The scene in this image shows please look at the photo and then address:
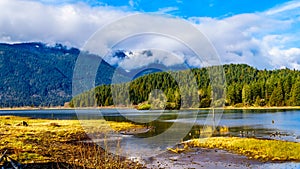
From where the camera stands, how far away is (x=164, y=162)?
98.8ft

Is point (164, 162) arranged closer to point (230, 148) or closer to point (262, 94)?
point (230, 148)

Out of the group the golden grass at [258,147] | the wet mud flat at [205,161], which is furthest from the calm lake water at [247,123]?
the wet mud flat at [205,161]

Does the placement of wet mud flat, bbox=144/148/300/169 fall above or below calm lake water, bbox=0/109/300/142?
below

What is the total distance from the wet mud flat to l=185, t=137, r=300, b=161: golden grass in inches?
67.6

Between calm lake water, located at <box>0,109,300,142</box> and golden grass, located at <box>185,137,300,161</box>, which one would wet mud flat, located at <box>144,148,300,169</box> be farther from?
calm lake water, located at <box>0,109,300,142</box>

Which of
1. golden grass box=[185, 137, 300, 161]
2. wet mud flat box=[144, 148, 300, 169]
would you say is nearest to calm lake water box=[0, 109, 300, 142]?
golden grass box=[185, 137, 300, 161]

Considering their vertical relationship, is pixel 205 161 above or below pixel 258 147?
below

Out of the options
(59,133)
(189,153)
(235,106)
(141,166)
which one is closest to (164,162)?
(141,166)

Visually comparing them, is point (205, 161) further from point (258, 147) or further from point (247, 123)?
point (247, 123)

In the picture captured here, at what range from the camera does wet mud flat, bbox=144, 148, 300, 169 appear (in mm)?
28000

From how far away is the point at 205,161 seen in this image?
30.5 meters

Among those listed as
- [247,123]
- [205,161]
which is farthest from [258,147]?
[247,123]

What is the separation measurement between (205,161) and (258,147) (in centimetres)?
793

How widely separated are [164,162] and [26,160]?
11.7 m
